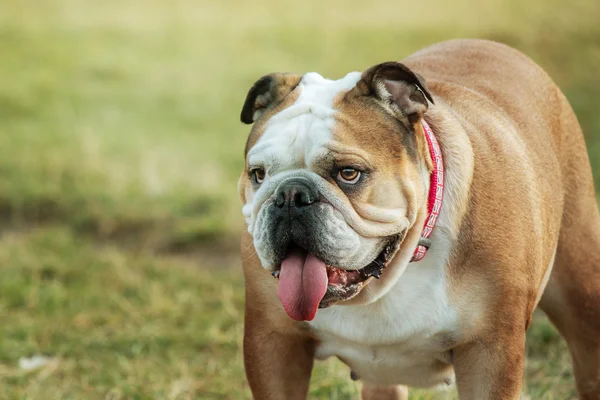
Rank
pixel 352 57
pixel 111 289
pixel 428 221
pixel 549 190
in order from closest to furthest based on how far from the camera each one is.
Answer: pixel 428 221 < pixel 549 190 < pixel 111 289 < pixel 352 57

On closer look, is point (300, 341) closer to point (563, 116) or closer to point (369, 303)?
point (369, 303)

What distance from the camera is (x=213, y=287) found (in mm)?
6367

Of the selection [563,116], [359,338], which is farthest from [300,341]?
[563,116]

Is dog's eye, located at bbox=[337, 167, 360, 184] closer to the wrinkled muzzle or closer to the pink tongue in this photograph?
the wrinkled muzzle

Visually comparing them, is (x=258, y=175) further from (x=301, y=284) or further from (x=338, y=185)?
(x=301, y=284)

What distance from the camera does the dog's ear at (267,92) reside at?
3352 millimetres

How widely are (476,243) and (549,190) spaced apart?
2.05 feet

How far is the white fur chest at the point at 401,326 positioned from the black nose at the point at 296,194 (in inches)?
20.6

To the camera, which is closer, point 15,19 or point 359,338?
point 359,338

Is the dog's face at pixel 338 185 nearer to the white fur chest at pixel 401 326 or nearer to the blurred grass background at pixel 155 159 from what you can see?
the white fur chest at pixel 401 326

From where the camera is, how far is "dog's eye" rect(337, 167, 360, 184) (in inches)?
117

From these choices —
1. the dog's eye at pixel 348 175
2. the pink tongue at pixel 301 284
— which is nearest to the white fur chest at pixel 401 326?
the pink tongue at pixel 301 284

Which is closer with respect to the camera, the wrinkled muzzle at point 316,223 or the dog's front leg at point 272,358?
the wrinkled muzzle at point 316,223

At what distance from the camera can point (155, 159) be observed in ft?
29.0
